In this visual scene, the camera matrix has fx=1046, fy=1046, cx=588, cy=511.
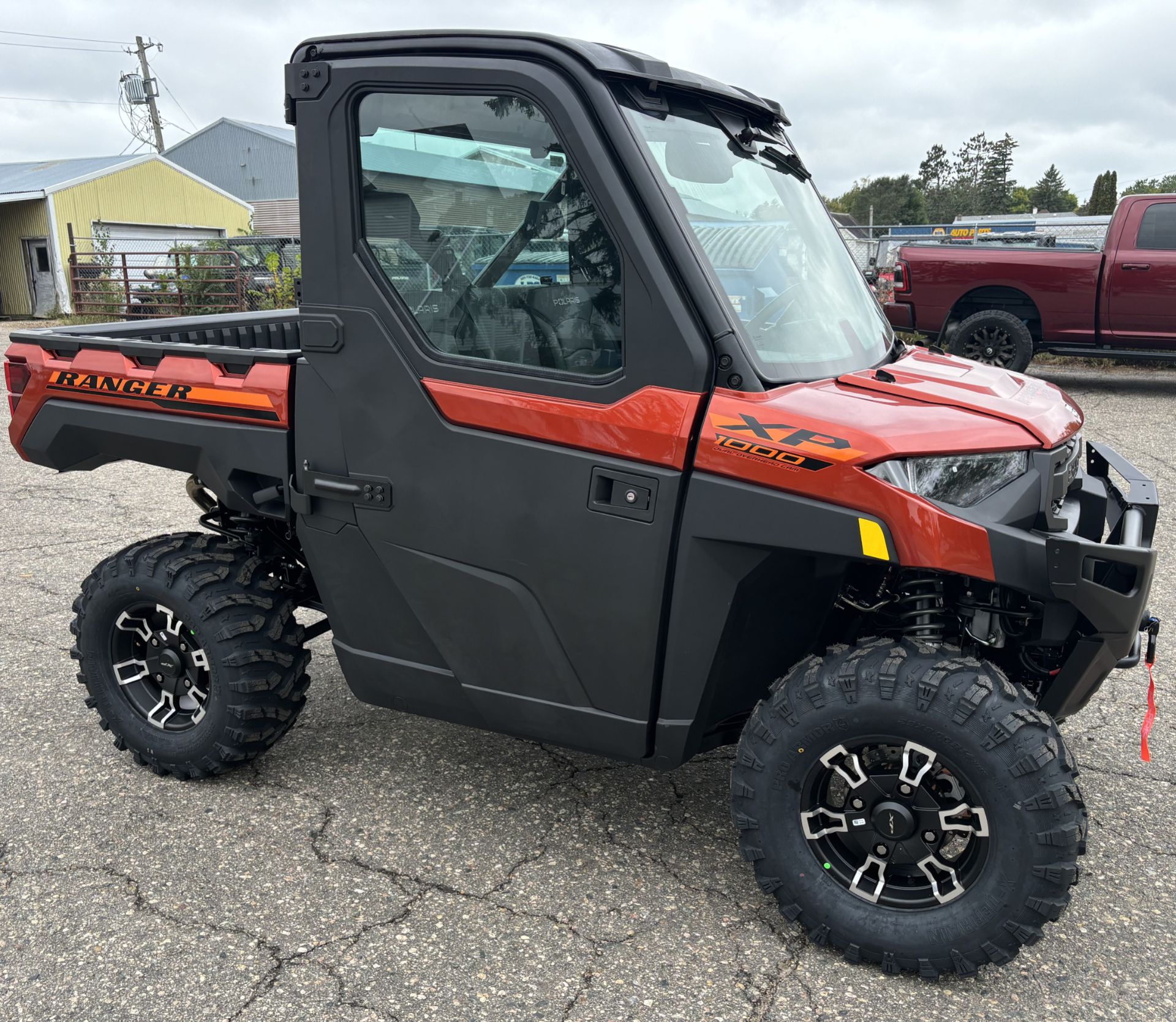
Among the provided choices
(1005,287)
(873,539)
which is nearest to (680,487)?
(873,539)

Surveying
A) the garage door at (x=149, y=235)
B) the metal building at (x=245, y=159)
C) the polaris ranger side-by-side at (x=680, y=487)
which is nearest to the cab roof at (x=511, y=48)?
the polaris ranger side-by-side at (x=680, y=487)

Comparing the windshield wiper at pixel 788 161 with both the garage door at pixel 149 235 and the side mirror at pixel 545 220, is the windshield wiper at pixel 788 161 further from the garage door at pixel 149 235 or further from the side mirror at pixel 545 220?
the garage door at pixel 149 235

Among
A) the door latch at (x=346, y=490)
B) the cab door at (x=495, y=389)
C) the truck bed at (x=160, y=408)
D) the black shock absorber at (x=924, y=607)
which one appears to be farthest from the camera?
the truck bed at (x=160, y=408)

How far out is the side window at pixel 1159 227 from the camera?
10969mm

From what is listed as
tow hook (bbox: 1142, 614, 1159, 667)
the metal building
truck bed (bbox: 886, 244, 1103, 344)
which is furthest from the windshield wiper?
the metal building

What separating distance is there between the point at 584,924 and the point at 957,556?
1.41 m

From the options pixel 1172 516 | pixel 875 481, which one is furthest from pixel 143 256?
pixel 875 481

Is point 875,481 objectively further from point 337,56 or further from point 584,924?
point 337,56

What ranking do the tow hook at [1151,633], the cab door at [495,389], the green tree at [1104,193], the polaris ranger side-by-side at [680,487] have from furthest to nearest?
1. the green tree at [1104,193]
2. the tow hook at [1151,633]
3. the cab door at [495,389]
4. the polaris ranger side-by-side at [680,487]

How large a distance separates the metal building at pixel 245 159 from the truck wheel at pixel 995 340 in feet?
123

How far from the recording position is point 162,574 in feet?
11.3

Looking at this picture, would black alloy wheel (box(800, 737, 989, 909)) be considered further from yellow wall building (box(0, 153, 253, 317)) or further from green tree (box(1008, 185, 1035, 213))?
green tree (box(1008, 185, 1035, 213))

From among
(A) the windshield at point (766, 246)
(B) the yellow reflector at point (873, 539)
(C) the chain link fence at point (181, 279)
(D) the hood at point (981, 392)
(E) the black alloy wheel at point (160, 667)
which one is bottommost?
(C) the chain link fence at point (181, 279)

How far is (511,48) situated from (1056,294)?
1017cm
